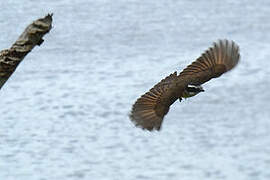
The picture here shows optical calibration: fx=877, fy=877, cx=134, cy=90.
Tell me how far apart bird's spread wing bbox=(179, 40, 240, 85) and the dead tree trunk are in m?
0.75

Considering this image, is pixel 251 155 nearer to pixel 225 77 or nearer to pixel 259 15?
pixel 225 77

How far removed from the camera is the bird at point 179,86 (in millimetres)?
1883

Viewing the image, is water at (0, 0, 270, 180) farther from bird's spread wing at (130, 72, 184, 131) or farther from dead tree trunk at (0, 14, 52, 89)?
dead tree trunk at (0, 14, 52, 89)

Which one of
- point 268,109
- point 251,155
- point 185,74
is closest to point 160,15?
point 268,109

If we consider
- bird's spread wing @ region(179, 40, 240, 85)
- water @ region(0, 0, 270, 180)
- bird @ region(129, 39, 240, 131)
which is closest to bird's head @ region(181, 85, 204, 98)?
bird @ region(129, 39, 240, 131)

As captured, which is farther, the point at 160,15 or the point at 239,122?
the point at 160,15

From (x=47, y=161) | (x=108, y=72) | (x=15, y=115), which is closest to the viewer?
(x=47, y=161)

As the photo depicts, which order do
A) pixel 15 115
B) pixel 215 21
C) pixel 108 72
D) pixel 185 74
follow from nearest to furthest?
1. pixel 185 74
2. pixel 15 115
3. pixel 108 72
4. pixel 215 21

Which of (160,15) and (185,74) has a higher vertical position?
(185,74)

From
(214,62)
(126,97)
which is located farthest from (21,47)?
(126,97)

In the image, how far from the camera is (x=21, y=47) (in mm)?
1277

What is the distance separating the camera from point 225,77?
8078mm

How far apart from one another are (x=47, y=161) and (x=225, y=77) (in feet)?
7.97

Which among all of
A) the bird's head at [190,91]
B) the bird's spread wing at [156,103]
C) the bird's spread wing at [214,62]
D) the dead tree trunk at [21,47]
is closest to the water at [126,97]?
the bird's spread wing at [214,62]
